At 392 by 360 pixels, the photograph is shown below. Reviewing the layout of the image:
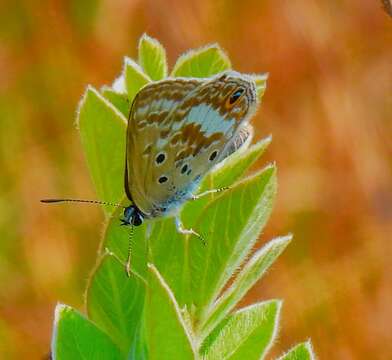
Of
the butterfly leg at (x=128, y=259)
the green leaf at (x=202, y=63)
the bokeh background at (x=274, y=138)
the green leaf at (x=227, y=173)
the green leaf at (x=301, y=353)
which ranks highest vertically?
the bokeh background at (x=274, y=138)

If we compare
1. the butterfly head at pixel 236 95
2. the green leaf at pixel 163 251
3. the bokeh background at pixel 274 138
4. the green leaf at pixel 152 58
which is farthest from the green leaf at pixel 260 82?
the bokeh background at pixel 274 138

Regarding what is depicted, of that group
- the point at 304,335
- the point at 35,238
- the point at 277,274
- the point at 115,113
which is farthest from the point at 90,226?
the point at 115,113

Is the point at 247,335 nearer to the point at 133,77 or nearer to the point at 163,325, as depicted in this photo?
the point at 163,325

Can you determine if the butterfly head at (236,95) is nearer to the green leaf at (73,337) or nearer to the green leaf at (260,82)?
the green leaf at (260,82)

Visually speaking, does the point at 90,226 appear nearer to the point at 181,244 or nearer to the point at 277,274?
the point at 277,274

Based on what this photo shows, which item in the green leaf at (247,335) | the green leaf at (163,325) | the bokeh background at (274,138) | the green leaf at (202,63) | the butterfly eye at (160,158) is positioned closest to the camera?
the green leaf at (163,325)

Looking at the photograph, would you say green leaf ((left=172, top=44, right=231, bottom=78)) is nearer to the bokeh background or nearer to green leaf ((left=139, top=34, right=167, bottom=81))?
green leaf ((left=139, top=34, right=167, bottom=81))

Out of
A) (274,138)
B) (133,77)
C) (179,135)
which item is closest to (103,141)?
(133,77)
